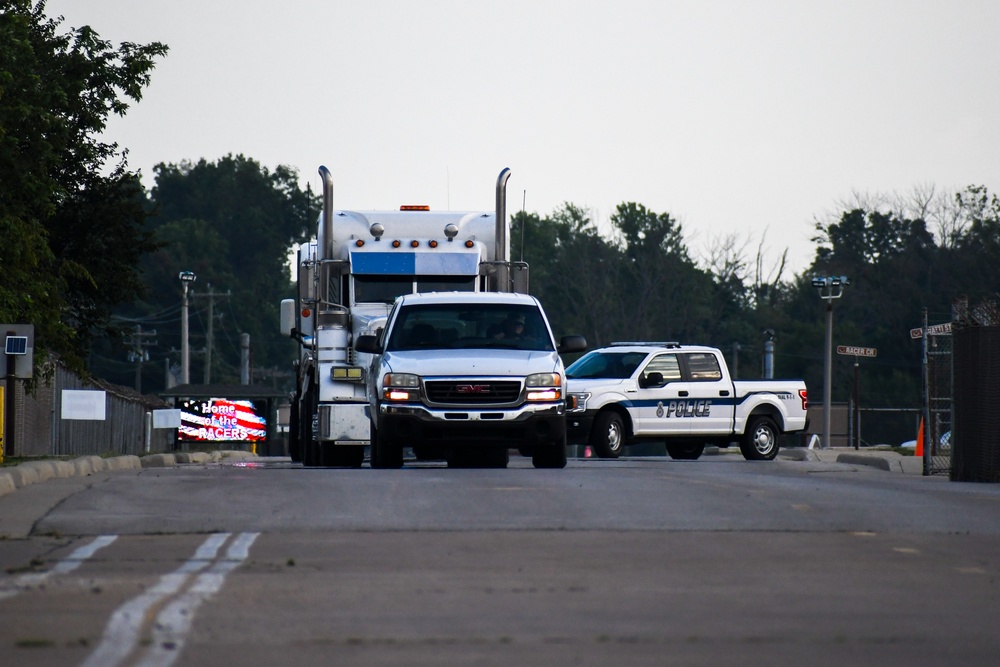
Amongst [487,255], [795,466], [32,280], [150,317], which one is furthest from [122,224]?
[150,317]

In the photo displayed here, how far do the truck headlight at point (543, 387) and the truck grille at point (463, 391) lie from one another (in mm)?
210

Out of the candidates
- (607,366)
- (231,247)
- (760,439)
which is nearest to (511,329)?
(607,366)

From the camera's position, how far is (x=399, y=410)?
19125 mm

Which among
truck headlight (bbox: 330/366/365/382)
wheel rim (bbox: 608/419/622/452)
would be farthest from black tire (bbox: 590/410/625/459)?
truck headlight (bbox: 330/366/365/382)

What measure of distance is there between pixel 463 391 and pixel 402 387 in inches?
27.1

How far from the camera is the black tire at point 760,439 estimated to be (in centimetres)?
2880

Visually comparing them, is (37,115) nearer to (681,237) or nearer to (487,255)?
(487,255)

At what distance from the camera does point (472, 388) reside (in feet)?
62.7

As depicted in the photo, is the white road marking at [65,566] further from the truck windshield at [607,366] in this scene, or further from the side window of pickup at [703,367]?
the side window of pickup at [703,367]

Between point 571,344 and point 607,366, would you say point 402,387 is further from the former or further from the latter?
point 607,366

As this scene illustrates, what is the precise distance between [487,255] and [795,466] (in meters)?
5.17

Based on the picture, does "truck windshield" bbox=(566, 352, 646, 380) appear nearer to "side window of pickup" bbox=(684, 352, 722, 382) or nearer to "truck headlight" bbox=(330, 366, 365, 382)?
"side window of pickup" bbox=(684, 352, 722, 382)

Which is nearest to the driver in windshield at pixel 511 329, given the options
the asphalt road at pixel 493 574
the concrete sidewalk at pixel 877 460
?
the asphalt road at pixel 493 574

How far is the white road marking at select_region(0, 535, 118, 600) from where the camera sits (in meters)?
8.42
